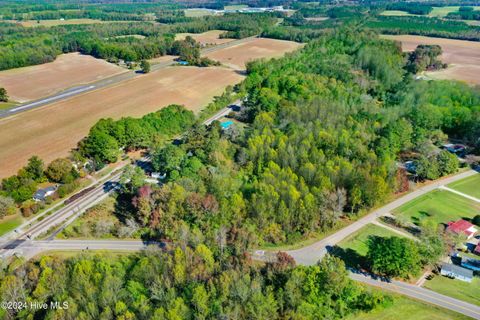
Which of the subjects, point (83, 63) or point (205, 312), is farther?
point (83, 63)

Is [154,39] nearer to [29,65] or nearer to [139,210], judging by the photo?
[29,65]

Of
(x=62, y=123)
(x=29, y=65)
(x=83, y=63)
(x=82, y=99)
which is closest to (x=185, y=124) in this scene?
(x=62, y=123)

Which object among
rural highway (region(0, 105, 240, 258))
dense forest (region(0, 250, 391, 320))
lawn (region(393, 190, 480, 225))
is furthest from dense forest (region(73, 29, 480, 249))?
dense forest (region(0, 250, 391, 320))

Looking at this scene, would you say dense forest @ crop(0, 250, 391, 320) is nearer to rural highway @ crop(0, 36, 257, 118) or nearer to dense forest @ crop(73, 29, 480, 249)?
dense forest @ crop(73, 29, 480, 249)

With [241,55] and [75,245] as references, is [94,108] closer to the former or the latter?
[75,245]

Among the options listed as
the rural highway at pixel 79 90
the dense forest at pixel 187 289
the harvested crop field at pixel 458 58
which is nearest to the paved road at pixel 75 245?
the dense forest at pixel 187 289

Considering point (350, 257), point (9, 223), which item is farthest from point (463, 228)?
point (9, 223)
